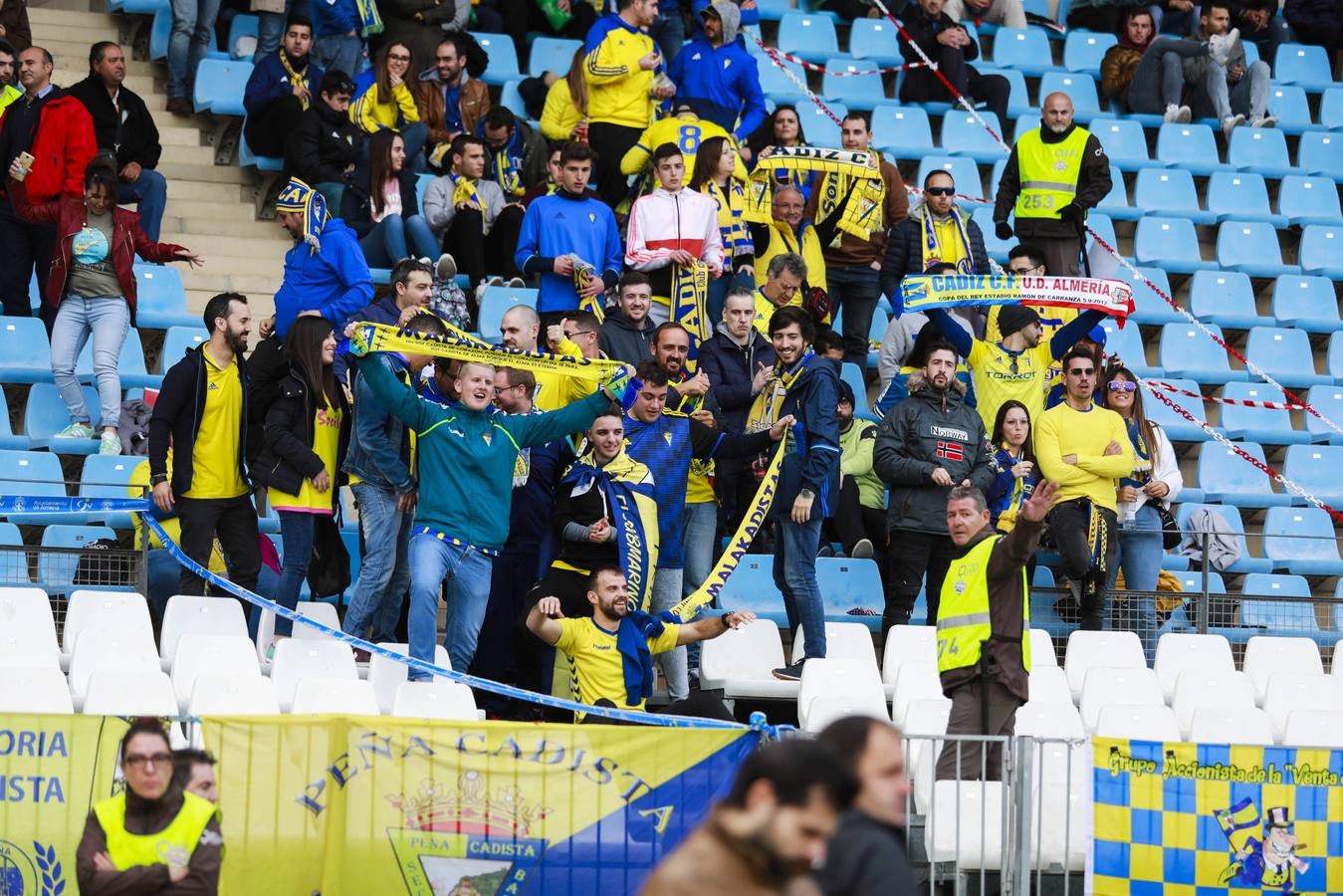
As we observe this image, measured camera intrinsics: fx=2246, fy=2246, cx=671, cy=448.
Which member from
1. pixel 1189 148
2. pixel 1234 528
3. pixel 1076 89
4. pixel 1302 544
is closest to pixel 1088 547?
pixel 1234 528

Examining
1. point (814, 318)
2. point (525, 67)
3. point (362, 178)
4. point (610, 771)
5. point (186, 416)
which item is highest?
point (525, 67)

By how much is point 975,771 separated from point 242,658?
3.16 meters

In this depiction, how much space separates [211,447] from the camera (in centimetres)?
1034

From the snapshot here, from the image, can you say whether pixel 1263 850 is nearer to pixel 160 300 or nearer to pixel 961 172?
pixel 160 300

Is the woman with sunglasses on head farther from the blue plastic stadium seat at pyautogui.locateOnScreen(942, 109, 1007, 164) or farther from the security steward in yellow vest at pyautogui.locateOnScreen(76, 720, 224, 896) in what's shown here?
the security steward in yellow vest at pyautogui.locateOnScreen(76, 720, 224, 896)

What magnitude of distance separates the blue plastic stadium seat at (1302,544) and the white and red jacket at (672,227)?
12.0 feet

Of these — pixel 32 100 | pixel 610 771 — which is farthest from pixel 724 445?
pixel 32 100

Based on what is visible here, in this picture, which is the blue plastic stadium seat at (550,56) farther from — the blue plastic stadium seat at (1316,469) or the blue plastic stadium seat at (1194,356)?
the blue plastic stadium seat at (1316,469)

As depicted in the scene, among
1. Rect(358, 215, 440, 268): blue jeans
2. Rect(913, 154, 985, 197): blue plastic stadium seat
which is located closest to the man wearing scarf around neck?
Rect(358, 215, 440, 268): blue jeans

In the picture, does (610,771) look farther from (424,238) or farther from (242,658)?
(424,238)

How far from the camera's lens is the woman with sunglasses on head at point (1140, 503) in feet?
38.6

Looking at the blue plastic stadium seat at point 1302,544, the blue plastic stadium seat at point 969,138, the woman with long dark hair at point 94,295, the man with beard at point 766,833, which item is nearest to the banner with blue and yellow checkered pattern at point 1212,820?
the man with beard at point 766,833

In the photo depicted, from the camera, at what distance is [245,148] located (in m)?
14.1

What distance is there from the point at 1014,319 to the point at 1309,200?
4.82 m
